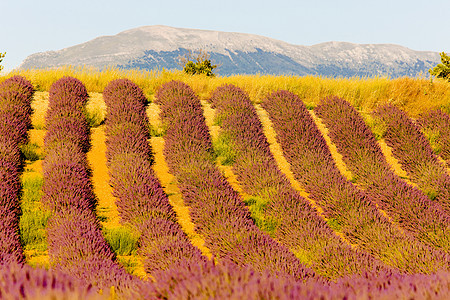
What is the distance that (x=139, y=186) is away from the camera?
633 cm

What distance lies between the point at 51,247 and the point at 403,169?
8018mm

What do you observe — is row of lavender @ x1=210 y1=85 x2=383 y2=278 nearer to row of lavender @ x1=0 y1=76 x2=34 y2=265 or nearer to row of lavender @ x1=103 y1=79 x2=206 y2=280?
row of lavender @ x1=103 y1=79 x2=206 y2=280

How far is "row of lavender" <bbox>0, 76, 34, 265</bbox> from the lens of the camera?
473 centimetres

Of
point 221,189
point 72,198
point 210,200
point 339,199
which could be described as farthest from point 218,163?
point 72,198

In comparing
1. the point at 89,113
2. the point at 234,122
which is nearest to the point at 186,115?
the point at 234,122

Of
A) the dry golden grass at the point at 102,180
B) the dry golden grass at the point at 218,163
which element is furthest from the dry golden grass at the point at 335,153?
the dry golden grass at the point at 102,180

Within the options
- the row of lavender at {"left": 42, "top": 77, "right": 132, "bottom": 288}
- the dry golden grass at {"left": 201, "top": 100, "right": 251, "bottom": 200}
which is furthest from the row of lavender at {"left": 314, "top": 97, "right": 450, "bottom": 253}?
the row of lavender at {"left": 42, "top": 77, "right": 132, "bottom": 288}

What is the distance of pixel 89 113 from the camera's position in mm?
9539

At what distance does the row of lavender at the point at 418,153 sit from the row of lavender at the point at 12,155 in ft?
24.6

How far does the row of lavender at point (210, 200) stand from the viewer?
4562mm

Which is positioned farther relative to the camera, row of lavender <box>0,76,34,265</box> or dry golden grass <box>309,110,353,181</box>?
dry golden grass <box>309,110,353,181</box>

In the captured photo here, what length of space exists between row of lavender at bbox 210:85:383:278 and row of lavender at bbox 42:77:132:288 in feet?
8.26

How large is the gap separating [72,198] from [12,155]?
7.47ft

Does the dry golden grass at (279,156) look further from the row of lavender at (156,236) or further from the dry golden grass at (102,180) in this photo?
the dry golden grass at (102,180)
